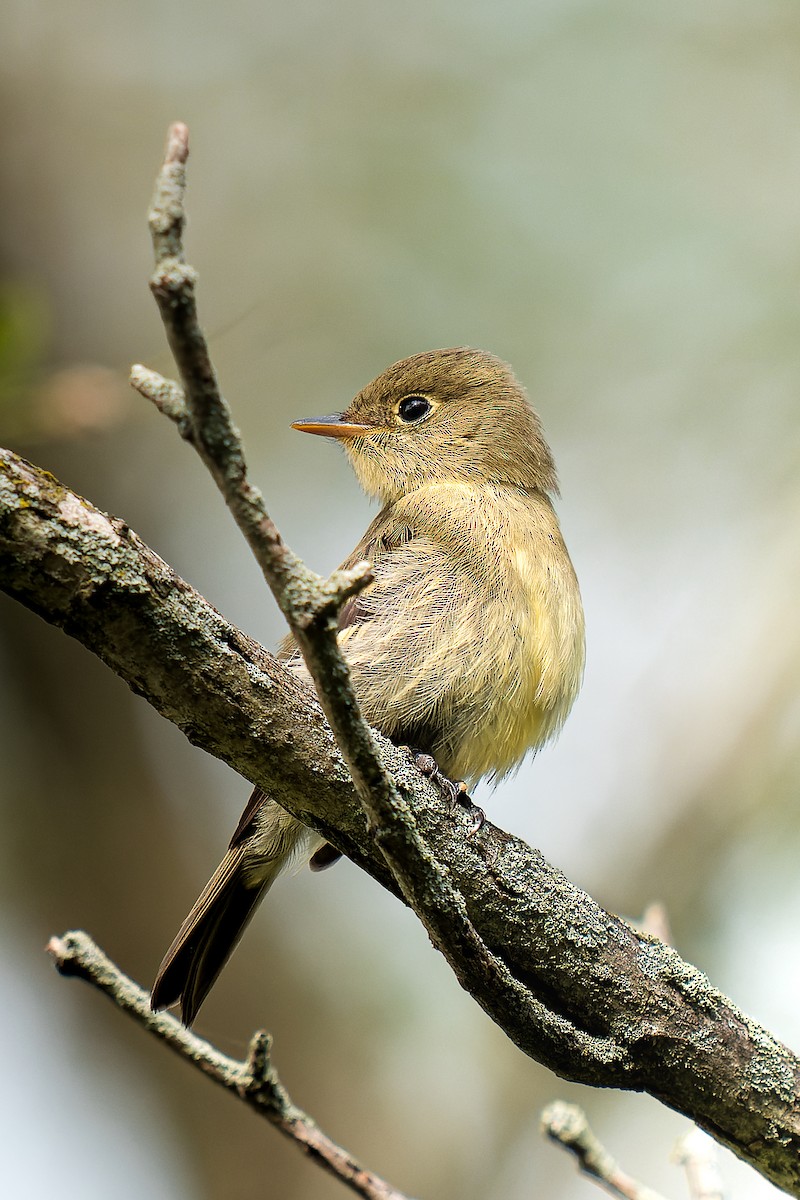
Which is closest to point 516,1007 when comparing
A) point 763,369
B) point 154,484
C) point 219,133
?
point 154,484

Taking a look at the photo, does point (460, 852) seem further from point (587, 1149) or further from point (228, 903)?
point (228, 903)

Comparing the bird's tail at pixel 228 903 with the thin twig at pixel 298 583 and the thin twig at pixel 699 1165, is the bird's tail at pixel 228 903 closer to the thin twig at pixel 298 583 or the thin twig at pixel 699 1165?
the thin twig at pixel 298 583

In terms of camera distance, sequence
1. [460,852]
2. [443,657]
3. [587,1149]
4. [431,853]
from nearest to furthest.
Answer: [431,853], [460,852], [587,1149], [443,657]

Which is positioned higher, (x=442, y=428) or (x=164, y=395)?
(x=442, y=428)

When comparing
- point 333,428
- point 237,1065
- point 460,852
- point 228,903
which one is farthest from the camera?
point 333,428

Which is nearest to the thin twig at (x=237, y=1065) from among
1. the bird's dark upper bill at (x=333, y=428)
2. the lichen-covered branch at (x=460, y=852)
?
the lichen-covered branch at (x=460, y=852)

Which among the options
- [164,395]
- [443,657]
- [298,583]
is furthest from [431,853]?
[443,657]

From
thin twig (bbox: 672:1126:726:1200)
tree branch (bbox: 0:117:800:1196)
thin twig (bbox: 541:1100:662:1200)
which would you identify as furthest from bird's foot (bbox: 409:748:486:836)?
thin twig (bbox: 672:1126:726:1200)
